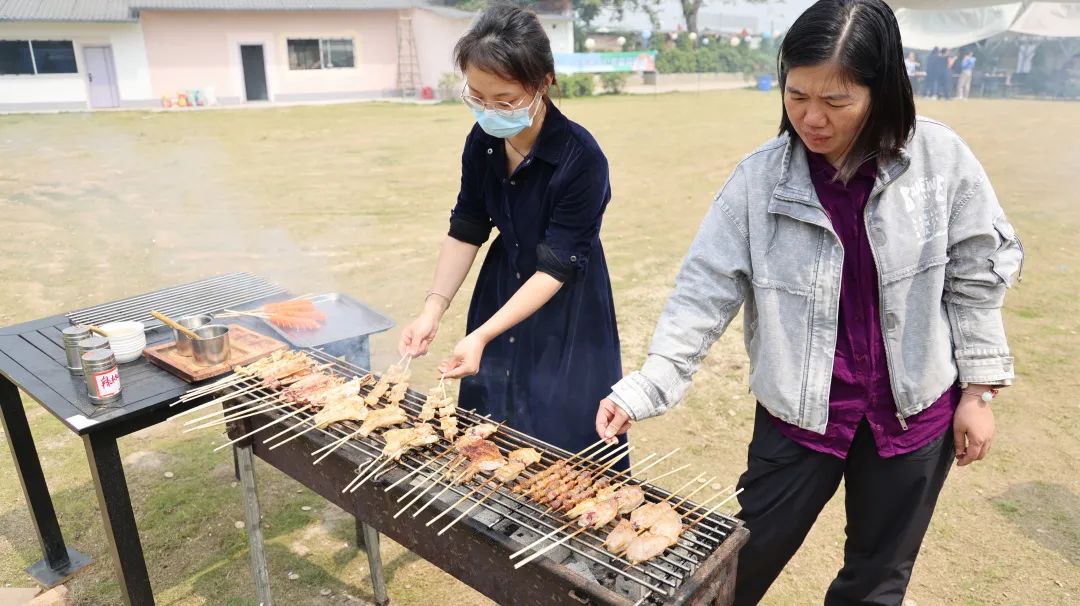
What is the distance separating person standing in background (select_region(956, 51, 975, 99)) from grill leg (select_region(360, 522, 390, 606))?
31.5 metres

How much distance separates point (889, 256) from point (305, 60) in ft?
109

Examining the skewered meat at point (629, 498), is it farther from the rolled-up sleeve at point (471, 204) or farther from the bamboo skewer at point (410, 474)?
the rolled-up sleeve at point (471, 204)

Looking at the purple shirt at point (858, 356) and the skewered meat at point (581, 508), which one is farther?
the purple shirt at point (858, 356)

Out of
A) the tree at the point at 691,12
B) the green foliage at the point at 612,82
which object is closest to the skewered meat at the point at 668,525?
the green foliage at the point at 612,82

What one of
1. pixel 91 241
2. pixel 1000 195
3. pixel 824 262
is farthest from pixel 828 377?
pixel 1000 195

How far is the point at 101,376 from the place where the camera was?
2.92 meters

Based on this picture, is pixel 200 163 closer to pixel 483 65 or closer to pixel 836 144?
pixel 483 65

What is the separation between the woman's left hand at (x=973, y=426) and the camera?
2428 mm

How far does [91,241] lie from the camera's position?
10273mm

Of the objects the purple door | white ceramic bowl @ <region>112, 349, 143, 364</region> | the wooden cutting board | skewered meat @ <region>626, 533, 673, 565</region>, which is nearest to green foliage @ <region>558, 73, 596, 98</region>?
the purple door

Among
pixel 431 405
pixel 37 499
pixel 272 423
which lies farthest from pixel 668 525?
pixel 37 499

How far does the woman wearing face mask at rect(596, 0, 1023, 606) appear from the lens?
2229 millimetres

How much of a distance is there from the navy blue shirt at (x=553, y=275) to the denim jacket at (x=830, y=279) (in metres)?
0.65

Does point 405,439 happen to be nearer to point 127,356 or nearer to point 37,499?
point 127,356
